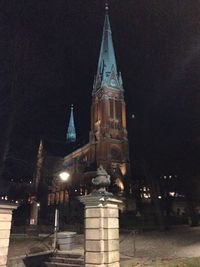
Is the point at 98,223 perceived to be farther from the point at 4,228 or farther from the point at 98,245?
the point at 4,228

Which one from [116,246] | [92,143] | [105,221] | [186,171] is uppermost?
[92,143]

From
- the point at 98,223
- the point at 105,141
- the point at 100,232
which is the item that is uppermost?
the point at 105,141

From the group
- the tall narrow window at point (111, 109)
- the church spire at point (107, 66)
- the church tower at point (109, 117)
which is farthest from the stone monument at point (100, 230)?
the church spire at point (107, 66)

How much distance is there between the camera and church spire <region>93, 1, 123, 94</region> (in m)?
85.8

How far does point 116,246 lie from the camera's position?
370 inches

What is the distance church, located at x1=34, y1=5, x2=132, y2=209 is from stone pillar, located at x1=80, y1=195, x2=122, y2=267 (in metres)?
56.8

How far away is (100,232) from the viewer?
29.1 ft

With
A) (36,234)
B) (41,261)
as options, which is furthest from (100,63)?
(41,261)

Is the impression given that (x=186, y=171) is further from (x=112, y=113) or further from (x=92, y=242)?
(x=112, y=113)

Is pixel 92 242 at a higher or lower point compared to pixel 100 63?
lower

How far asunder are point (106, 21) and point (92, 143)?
43936mm

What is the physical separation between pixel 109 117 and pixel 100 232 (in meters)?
71.2

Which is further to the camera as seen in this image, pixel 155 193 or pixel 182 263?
pixel 155 193

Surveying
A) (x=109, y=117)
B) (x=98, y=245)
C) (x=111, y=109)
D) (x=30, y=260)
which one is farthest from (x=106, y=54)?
(x=98, y=245)
